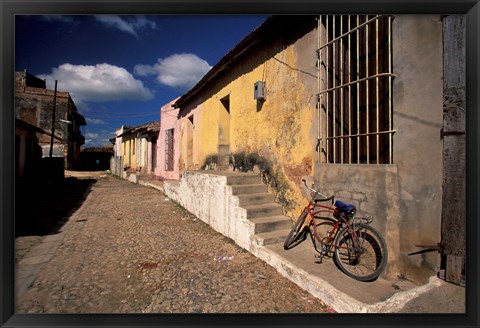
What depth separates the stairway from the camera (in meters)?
3.95

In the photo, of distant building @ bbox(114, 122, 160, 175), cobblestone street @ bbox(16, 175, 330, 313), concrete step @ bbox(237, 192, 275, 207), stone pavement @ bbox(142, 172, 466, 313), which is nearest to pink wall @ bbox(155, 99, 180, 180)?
distant building @ bbox(114, 122, 160, 175)

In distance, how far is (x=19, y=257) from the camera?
384 centimetres

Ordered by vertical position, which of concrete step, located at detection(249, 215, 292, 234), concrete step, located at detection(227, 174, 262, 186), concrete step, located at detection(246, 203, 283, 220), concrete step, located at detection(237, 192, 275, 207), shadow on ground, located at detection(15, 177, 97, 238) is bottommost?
shadow on ground, located at detection(15, 177, 97, 238)

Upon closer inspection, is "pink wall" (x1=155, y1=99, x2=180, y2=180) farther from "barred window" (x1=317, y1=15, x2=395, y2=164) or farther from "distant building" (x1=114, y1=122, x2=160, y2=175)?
"barred window" (x1=317, y1=15, x2=395, y2=164)

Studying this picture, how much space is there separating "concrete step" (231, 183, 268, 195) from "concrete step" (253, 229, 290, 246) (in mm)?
1063

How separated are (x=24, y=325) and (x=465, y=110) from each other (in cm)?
455

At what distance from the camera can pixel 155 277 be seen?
322 cm

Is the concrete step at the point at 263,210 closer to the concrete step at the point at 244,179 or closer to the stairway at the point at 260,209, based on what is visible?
Result: the stairway at the point at 260,209

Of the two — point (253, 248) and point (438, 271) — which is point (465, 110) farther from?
point (253, 248)

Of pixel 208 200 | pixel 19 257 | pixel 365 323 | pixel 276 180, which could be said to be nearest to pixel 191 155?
pixel 208 200

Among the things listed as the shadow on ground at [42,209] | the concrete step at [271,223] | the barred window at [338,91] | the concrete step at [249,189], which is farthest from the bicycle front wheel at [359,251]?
the shadow on ground at [42,209]

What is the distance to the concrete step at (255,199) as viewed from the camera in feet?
15.0

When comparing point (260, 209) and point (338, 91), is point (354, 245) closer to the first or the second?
point (260, 209)

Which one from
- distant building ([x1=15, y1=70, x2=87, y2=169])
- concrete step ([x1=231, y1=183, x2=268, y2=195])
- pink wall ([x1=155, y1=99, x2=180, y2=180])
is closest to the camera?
concrete step ([x1=231, y1=183, x2=268, y2=195])
